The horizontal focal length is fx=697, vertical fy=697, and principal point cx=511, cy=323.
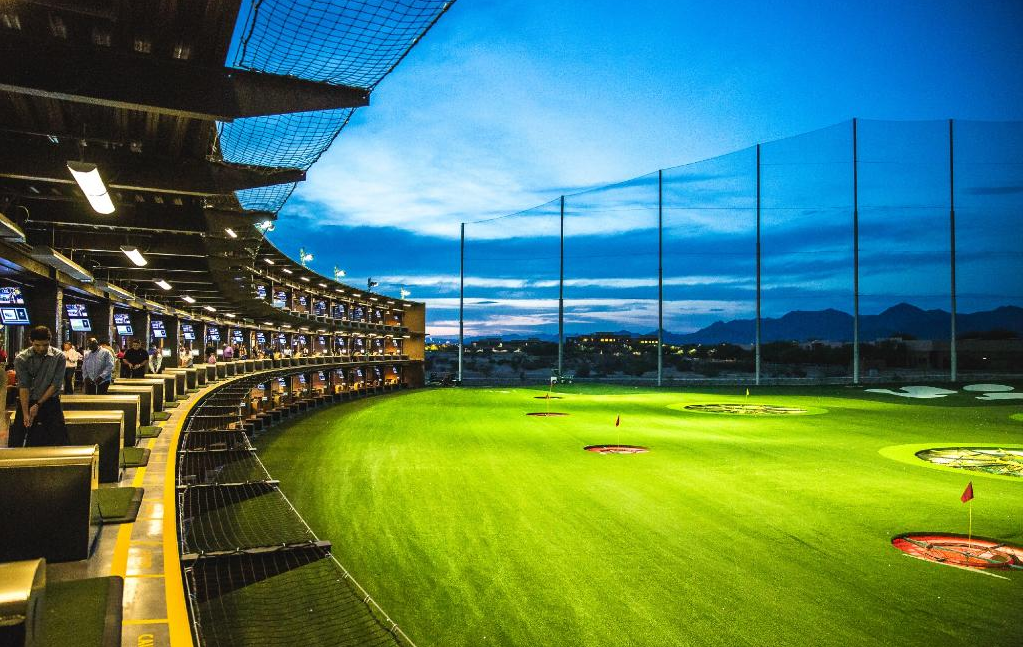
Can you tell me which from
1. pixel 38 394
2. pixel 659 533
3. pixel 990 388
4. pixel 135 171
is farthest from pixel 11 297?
pixel 990 388

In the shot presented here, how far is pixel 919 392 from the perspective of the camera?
33.5m

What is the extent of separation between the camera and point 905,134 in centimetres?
4600

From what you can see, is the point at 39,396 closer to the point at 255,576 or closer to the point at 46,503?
the point at 255,576

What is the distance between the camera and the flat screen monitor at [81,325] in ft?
57.5

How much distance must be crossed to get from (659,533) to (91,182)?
7475 mm

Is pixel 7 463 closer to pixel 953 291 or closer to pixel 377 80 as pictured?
pixel 377 80

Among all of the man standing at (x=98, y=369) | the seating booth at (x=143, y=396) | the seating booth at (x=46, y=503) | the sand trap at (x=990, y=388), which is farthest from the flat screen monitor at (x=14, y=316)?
the sand trap at (x=990, y=388)

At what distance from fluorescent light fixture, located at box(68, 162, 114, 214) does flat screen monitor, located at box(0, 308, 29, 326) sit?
8.37m

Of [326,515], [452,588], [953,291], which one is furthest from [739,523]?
[953,291]

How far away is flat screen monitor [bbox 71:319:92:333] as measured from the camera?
17.5 m

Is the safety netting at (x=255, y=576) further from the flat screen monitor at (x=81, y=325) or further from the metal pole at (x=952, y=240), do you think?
the metal pole at (x=952, y=240)

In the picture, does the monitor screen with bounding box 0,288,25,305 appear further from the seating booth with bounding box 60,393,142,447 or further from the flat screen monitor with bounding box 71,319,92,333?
the seating booth with bounding box 60,393,142,447

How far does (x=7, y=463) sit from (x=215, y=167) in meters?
4.93

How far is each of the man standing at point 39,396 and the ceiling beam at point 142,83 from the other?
2831 millimetres
